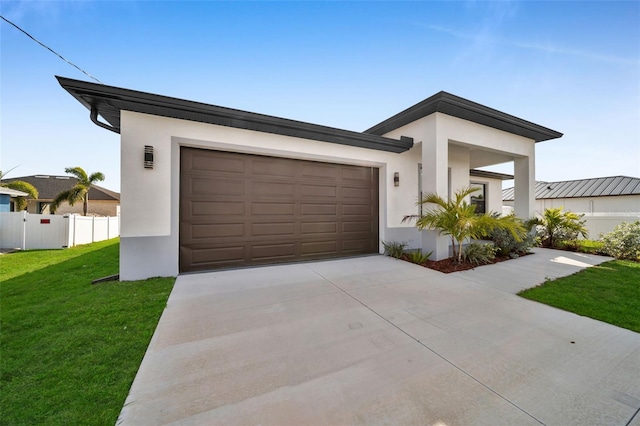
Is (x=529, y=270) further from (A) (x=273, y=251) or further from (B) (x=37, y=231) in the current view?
(B) (x=37, y=231)

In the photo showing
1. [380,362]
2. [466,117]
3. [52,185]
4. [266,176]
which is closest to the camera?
[380,362]

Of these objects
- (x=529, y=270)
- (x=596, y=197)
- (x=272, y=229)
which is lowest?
(x=529, y=270)

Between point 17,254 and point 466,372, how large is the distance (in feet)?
42.3

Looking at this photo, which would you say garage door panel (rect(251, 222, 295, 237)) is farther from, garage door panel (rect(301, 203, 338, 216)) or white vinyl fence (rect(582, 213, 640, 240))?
white vinyl fence (rect(582, 213, 640, 240))

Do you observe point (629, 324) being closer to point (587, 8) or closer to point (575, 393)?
point (575, 393)

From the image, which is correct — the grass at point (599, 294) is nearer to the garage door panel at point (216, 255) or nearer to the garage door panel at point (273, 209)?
the garage door panel at point (273, 209)

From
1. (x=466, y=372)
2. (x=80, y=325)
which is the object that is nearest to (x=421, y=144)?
(x=466, y=372)

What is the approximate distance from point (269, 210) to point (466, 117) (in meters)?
5.87

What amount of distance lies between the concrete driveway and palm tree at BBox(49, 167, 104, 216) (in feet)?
59.0

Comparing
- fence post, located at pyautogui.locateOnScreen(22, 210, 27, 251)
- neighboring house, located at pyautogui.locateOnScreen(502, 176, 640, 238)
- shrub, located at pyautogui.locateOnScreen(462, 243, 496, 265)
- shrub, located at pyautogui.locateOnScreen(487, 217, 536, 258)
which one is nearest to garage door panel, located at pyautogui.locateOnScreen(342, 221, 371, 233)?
shrub, located at pyautogui.locateOnScreen(462, 243, 496, 265)

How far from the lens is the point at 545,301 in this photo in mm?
3570

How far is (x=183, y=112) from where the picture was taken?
15.1 ft

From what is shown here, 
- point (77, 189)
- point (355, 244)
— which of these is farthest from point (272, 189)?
point (77, 189)

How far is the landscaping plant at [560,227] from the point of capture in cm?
782
